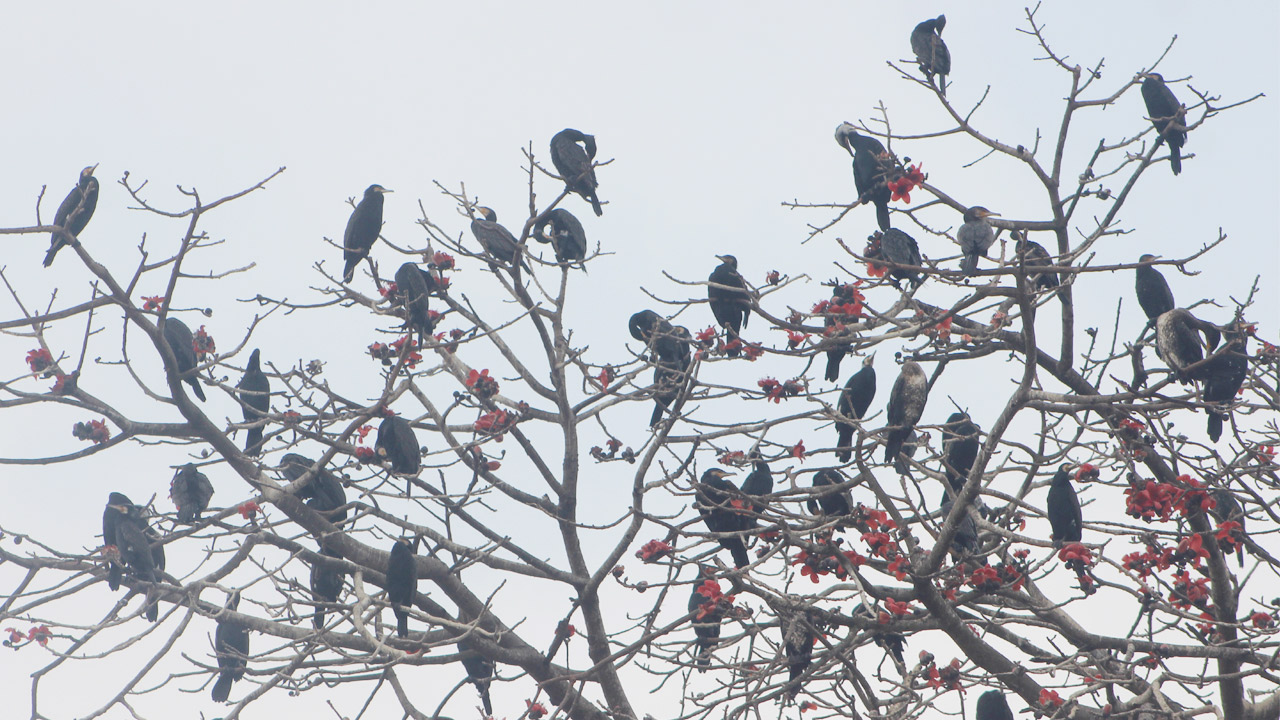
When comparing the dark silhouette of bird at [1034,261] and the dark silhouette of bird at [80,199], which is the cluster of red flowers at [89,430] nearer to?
the dark silhouette of bird at [80,199]

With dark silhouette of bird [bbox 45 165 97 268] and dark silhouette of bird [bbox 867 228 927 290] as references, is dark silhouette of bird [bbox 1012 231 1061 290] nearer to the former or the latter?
dark silhouette of bird [bbox 867 228 927 290]

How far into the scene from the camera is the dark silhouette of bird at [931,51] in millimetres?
4921

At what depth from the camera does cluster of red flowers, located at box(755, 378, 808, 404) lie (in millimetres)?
5156

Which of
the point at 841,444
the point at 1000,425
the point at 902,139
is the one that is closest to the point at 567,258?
the point at 841,444

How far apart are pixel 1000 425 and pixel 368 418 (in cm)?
287

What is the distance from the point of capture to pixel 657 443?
5.97 m

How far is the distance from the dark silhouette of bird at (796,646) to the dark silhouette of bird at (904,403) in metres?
1.08

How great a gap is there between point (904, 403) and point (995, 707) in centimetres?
188

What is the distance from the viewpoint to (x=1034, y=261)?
5.26 m

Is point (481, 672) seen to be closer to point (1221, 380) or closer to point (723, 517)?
point (723, 517)

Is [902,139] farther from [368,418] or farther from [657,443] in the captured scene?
[368,418]

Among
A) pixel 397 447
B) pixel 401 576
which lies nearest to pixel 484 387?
pixel 397 447

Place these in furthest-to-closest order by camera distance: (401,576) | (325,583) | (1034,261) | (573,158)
Result: (573,158), (325,583), (401,576), (1034,261)

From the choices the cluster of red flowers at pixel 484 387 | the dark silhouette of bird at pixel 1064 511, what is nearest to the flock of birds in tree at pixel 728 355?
the dark silhouette of bird at pixel 1064 511
